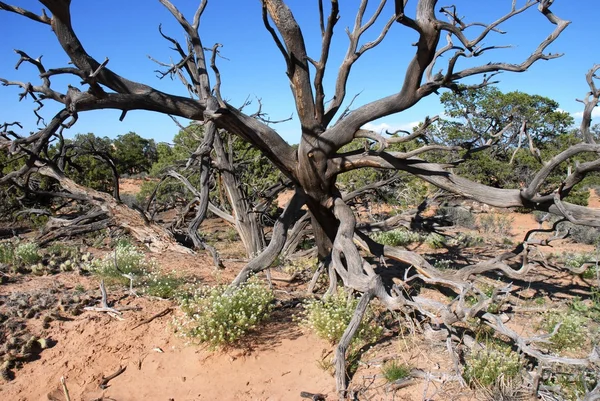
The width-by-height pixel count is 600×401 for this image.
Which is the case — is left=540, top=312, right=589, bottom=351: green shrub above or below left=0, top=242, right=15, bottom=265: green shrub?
below

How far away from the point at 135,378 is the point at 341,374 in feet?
6.74

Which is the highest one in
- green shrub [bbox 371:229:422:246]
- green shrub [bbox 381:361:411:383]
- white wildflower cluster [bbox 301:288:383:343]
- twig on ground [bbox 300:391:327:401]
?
green shrub [bbox 371:229:422:246]

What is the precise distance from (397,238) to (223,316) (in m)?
5.88

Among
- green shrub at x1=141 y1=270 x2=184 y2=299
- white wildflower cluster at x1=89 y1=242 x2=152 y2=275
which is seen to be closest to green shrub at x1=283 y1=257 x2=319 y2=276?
green shrub at x1=141 y1=270 x2=184 y2=299

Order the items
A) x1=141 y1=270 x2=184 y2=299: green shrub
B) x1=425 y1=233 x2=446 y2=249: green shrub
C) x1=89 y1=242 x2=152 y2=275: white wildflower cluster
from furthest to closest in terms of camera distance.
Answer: x1=425 y1=233 x2=446 y2=249: green shrub, x1=89 y1=242 x2=152 y2=275: white wildflower cluster, x1=141 y1=270 x2=184 y2=299: green shrub

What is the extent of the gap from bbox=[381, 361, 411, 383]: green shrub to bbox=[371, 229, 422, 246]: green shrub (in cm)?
539

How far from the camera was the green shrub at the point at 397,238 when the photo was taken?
932 cm

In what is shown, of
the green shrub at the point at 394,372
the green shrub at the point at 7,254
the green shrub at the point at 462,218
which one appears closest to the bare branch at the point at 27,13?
the green shrub at the point at 394,372

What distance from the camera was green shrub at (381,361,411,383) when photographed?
150 inches

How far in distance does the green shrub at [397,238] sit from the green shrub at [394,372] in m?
5.39

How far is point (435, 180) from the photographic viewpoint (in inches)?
199

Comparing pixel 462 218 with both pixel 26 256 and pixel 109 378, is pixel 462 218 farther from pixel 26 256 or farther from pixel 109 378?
pixel 109 378

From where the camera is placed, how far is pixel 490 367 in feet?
11.7

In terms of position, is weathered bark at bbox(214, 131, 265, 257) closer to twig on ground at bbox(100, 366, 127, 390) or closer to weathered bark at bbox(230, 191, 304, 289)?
weathered bark at bbox(230, 191, 304, 289)
